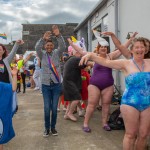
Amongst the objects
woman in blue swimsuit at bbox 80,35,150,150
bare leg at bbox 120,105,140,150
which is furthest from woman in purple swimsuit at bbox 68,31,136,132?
bare leg at bbox 120,105,140,150

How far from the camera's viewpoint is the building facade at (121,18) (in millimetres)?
7210

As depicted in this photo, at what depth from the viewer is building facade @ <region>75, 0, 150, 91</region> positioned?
23.7ft

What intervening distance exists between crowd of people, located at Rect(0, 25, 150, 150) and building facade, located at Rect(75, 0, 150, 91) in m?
1.66

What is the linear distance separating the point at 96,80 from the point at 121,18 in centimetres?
414

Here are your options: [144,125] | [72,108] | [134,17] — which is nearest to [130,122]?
[144,125]

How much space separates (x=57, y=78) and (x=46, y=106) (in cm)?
57

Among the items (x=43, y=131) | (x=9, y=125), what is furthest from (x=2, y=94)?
(x=43, y=131)

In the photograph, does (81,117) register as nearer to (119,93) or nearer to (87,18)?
(119,93)

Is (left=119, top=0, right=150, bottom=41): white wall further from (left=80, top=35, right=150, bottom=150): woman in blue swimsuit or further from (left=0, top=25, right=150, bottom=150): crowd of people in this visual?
(left=80, top=35, right=150, bottom=150): woman in blue swimsuit

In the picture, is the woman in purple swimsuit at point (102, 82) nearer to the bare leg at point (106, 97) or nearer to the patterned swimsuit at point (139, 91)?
the bare leg at point (106, 97)

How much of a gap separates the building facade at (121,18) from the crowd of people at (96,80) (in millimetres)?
1665

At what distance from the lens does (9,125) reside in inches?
165

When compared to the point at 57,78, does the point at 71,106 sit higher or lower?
lower

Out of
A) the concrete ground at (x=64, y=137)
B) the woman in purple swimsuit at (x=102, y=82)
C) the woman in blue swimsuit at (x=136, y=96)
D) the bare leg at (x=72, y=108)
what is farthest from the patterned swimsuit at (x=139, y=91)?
the bare leg at (x=72, y=108)
